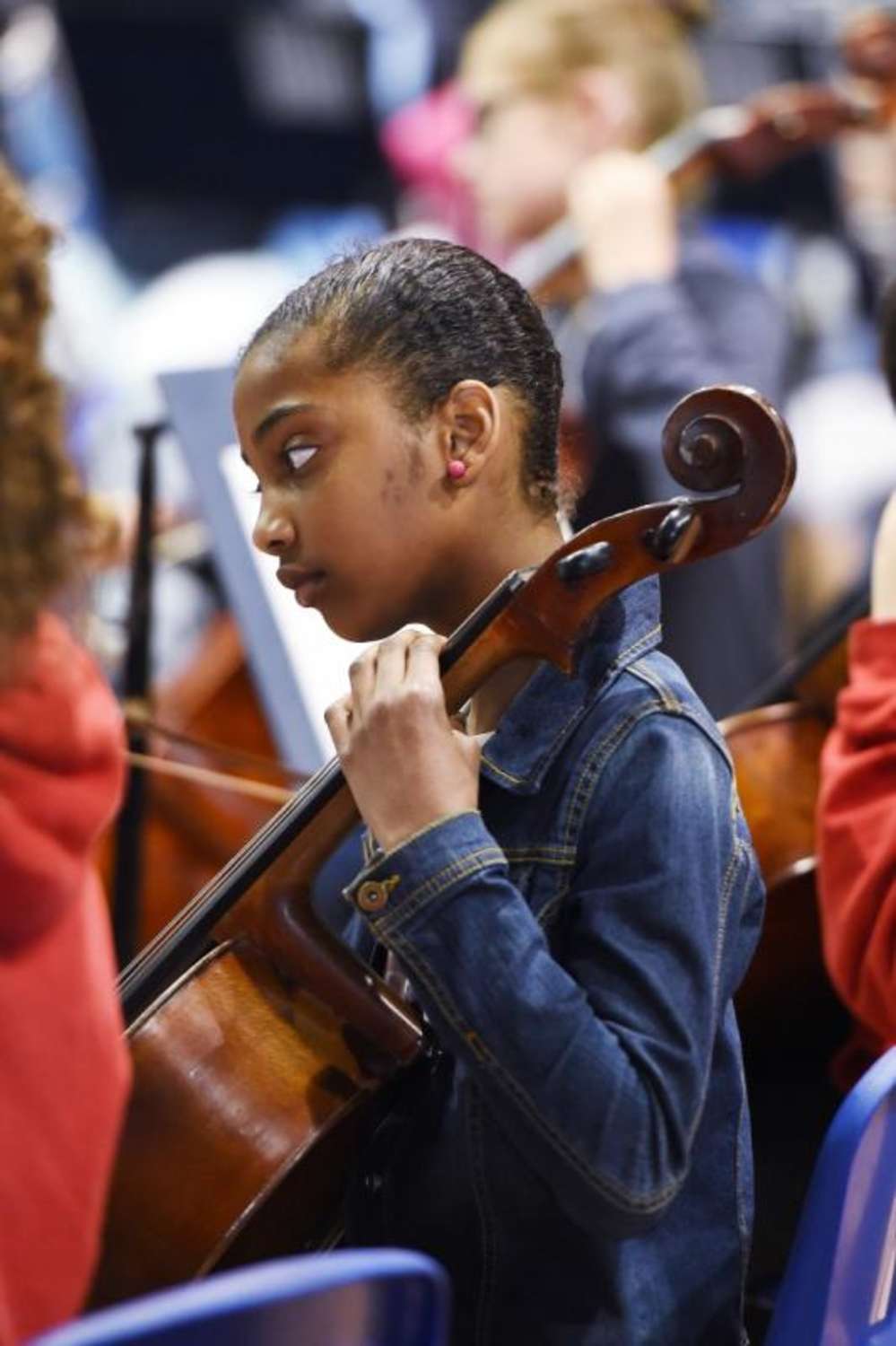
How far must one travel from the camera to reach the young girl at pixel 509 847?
101cm

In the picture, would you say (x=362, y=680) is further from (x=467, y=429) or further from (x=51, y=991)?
(x=51, y=991)

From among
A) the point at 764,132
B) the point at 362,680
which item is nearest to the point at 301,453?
the point at 362,680

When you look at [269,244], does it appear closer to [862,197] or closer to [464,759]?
[862,197]

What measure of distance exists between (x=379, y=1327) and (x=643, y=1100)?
0.19 metres

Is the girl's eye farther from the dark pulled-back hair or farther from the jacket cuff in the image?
the jacket cuff

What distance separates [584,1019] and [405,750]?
168 mm

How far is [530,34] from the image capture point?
2.60 m

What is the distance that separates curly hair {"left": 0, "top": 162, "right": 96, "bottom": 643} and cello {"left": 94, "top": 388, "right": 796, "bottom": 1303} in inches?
10.5

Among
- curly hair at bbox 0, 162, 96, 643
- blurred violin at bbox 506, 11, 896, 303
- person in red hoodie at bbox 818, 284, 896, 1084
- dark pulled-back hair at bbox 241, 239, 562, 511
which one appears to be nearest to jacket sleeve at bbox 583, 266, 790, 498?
blurred violin at bbox 506, 11, 896, 303

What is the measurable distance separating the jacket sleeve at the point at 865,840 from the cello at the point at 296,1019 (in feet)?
A: 1.15

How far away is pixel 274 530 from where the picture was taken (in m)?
1.18

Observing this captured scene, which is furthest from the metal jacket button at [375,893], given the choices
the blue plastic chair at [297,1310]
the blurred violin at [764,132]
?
the blurred violin at [764,132]

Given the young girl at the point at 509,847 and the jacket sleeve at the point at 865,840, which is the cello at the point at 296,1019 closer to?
the young girl at the point at 509,847

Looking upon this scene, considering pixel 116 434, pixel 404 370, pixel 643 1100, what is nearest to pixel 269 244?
pixel 116 434
